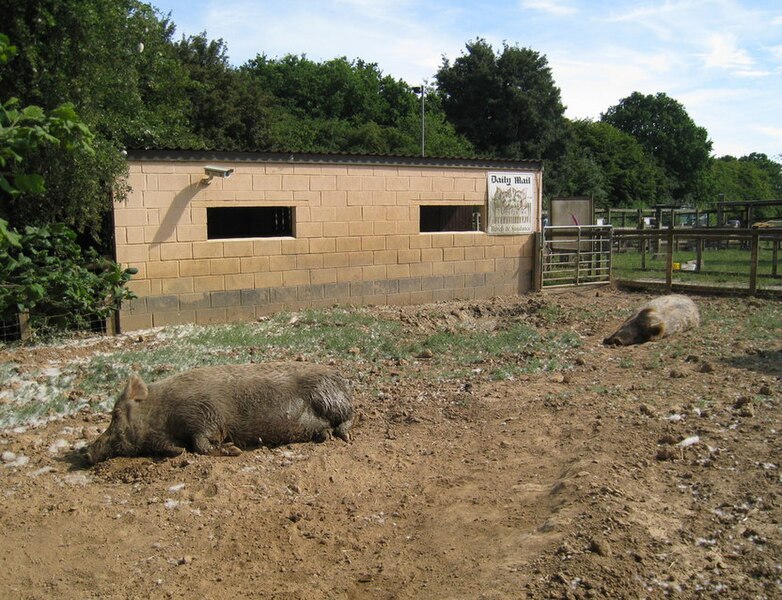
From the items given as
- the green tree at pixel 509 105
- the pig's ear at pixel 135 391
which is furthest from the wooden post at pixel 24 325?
the green tree at pixel 509 105

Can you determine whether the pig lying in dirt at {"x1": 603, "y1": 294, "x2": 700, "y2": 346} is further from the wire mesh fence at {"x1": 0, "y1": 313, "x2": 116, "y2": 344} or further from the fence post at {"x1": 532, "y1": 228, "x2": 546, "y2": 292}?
the wire mesh fence at {"x1": 0, "y1": 313, "x2": 116, "y2": 344}

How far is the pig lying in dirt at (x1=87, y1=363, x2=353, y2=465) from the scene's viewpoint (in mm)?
5941

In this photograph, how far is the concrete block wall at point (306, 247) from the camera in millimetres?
11375

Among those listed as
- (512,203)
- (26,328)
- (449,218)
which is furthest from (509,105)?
(26,328)

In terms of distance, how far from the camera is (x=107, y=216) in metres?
11.2

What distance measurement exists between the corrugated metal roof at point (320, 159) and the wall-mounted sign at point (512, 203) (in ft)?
0.81

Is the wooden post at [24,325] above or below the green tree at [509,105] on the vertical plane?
below

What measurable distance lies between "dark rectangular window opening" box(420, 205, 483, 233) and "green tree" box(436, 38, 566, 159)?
62.7 feet

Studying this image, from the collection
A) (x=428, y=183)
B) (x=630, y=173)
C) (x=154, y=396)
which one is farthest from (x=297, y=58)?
(x=154, y=396)

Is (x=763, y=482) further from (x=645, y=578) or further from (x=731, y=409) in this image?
(x=731, y=409)

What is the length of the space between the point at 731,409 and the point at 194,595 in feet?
15.6

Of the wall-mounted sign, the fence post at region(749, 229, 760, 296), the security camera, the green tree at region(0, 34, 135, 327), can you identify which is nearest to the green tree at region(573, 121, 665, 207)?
the wall-mounted sign

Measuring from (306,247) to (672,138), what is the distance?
54072mm

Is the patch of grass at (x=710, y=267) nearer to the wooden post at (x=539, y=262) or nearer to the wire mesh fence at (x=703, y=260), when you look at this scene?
the wire mesh fence at (x=703, y=260)
